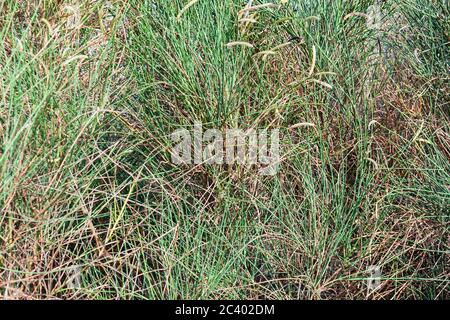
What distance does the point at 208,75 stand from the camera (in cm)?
230

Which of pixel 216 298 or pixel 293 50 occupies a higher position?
pixel 293 50

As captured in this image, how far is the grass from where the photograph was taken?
81.4 inches

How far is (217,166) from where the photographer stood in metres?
2.29

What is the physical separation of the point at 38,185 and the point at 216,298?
0.55 metres

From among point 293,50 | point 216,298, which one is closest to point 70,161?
point 216,298

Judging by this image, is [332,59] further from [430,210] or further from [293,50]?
[430,210]

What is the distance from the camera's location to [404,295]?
231 centimetres

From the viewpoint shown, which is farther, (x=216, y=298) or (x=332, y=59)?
(x=332, y=59)

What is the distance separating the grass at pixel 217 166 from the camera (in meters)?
2.07
